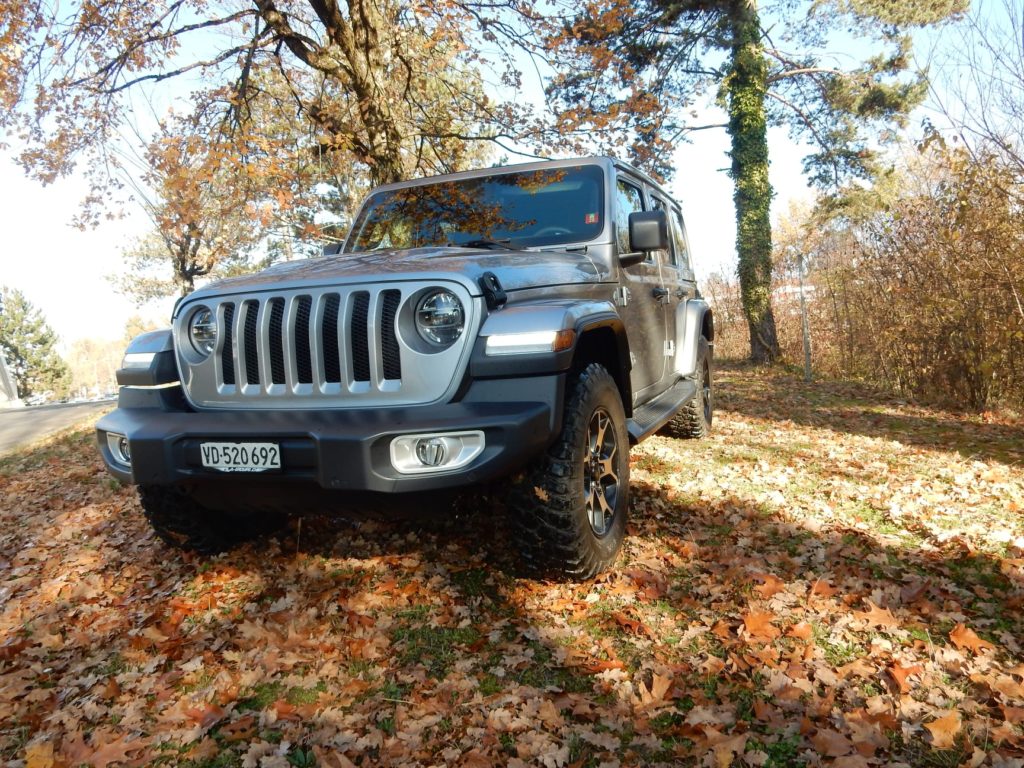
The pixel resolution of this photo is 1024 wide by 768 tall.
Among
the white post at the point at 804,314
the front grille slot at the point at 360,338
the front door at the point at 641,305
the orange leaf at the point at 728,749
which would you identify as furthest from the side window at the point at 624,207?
the white post at the point at 804,314

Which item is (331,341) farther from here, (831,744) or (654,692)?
(831,744)

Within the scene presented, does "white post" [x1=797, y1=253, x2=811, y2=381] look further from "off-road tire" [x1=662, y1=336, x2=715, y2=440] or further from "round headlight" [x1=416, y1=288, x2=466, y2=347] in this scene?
"round headlight" [x1=416, y1=288, x2=466, y2=347]

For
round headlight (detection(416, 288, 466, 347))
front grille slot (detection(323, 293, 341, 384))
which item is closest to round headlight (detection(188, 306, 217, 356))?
front grille slot (detection(323, 293, 341, 384))

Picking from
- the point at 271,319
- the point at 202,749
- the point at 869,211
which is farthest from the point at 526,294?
the point at 869,211

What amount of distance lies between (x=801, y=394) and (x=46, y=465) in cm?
988

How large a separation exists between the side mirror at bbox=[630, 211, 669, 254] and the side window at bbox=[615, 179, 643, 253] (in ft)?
0.57

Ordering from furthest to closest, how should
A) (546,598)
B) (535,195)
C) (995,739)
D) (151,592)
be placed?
(535,195) < (151,592) < (546,598) < (995,739)

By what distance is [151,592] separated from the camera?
3518 mm

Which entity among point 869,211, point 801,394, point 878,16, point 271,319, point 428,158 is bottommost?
point 801,394

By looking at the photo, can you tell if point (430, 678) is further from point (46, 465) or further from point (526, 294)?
point (46, 465)

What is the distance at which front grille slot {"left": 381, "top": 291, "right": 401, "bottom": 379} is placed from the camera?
104 inches

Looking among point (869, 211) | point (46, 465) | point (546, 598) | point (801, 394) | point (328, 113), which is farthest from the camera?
point (869, 211)

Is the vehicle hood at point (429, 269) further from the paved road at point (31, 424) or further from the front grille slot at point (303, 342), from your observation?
the paved road at point (31, 424)

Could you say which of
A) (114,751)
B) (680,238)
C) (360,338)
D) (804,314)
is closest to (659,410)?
(360,338)
